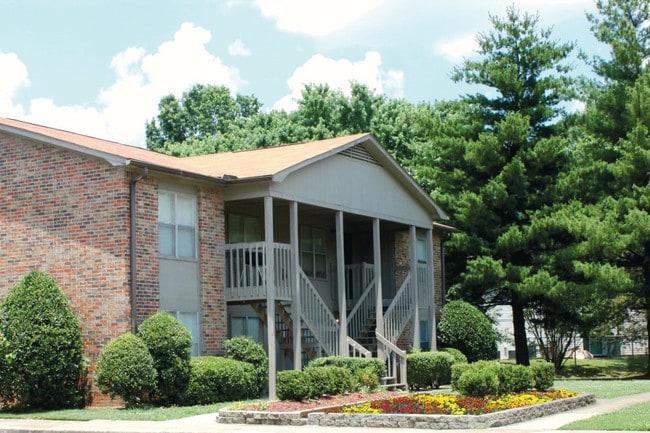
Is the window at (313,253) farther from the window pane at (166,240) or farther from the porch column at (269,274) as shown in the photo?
the window pane at (166,240)

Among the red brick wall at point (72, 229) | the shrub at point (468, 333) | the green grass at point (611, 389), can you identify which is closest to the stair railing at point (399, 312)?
the shrub at point (468, 333)

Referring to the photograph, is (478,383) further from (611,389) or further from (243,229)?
(243,229)

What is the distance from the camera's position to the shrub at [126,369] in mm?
20578

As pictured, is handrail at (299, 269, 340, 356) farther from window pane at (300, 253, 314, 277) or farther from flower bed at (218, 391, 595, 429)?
flower bed at (218, 391, 595, 429)

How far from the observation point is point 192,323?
948 inches

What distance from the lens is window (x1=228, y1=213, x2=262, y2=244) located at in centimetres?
2741

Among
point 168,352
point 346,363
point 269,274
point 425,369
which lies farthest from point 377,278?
point 168,352

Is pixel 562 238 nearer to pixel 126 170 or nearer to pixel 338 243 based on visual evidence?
pixel 338 243

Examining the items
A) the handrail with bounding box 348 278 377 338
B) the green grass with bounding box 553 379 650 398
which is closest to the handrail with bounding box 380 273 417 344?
the handrail with bounding box 348 278 377 338

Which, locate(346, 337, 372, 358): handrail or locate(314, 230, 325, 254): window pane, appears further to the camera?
locate(314, 230, 325, 254): window pane

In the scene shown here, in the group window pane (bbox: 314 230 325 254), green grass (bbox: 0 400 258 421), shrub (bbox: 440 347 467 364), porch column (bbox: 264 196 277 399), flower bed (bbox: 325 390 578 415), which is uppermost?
window pane (bbox: 314 230 325 254)

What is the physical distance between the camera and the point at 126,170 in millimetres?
22344

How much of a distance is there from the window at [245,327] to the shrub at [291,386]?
7217 millimetres

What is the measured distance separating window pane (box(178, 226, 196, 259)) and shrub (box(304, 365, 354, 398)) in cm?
480
